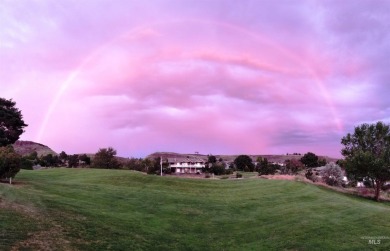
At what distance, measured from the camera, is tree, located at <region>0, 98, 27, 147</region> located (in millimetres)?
61156

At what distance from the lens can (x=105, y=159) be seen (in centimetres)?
8912

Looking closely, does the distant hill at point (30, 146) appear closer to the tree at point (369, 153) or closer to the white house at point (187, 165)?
the white house at point (187, 165)

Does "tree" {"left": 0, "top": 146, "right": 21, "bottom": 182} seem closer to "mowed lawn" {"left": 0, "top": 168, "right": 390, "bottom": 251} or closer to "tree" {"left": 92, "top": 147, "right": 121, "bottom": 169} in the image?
"mowed lawn" {"left": 0, "top": 168, "right": 390, "bottom": 251}

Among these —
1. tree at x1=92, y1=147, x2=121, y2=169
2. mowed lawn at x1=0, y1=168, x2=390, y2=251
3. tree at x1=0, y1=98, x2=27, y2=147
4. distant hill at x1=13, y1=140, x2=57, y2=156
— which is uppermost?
distant hill at x1=13, y1=140, x2=57, y2=156

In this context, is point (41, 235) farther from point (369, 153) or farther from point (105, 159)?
point (105, 159)

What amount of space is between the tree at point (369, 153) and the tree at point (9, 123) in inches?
2123

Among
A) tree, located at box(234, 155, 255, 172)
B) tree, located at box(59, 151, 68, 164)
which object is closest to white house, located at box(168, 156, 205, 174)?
tree, located at box(234, 155, 255, 172)

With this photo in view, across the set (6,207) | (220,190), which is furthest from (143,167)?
(6,207)

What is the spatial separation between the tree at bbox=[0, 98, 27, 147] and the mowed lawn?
34.9m

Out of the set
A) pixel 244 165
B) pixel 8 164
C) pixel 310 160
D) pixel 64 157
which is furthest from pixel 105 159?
pixel 310 160

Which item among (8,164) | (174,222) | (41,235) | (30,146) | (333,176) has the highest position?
(30,146)

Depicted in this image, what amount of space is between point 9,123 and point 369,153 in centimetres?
5714

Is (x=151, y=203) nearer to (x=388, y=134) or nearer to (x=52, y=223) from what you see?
(x=52, y=223)

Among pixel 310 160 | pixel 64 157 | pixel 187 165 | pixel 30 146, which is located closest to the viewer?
pixel 64 157
